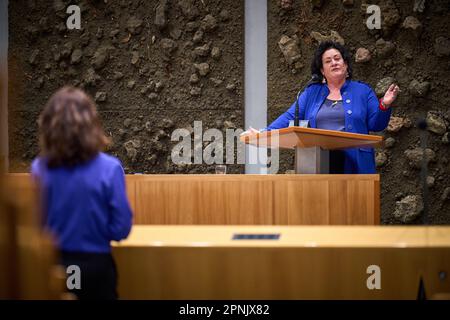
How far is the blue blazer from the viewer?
4.05m

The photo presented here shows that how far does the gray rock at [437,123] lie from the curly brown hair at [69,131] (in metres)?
4.24

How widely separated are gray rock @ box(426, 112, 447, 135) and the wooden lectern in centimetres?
214

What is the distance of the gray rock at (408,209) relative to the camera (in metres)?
5.64

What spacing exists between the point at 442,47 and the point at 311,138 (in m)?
2.81

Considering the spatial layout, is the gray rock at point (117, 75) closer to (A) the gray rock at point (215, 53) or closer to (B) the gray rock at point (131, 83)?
(B) the gray rock at point (131, 83)

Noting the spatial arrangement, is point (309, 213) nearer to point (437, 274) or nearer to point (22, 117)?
point (437, 274)

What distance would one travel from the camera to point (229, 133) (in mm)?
5875

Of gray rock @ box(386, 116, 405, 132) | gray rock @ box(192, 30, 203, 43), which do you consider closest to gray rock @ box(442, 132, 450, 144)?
gray rock @ box(386, 116, 405, 132)

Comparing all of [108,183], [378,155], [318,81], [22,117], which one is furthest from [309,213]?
[22,117]

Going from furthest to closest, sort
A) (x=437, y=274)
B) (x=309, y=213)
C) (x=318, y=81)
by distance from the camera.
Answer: (x=318, y=81), (x=309, y=213), (x=437, y=274)

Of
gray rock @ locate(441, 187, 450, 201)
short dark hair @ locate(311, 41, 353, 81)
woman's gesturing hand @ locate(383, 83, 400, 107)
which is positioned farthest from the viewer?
gray rock @ locate(441, 187, 450, 201)

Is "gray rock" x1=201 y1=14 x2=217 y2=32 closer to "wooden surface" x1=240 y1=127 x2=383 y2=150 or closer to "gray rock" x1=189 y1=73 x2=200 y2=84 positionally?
"gray rock" x1=189 y1=73 x2=200 y2=84

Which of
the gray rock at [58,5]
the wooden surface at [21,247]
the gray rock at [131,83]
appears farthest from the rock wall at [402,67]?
the wooden surface at [21,247]

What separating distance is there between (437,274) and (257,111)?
13.5 ft
